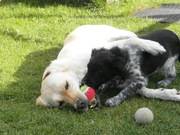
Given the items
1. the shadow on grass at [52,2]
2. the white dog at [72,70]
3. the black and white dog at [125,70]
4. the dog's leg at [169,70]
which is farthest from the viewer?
the shadow on grass at [52,2]

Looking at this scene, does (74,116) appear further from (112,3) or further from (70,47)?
(112,3)

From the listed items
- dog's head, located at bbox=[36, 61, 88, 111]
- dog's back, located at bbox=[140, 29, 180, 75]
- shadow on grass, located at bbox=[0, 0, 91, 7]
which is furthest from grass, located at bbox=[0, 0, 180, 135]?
dog's back, located at bbox=[140, 29, 180, 75]

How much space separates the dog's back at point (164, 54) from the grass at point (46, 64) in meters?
0.32

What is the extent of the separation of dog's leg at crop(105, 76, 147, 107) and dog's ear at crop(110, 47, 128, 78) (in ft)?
0.54

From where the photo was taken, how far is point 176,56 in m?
4.41

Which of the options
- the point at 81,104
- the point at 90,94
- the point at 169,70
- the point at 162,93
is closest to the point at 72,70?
the point at 90,94

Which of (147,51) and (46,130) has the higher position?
(147,51)

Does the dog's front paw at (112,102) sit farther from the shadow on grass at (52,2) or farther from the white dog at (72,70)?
the shadow on grass at (52,2)

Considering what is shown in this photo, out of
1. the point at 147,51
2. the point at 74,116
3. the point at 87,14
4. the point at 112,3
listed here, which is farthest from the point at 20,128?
the point at 112,3

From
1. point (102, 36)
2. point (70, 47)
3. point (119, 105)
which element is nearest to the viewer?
point (119, 105)

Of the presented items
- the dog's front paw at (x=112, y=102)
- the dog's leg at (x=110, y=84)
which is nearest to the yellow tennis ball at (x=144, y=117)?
the dog's front paw at (x=112, y=102)

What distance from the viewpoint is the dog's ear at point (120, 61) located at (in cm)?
375

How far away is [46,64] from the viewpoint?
17.4 feet

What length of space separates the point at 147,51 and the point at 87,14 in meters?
4.45
